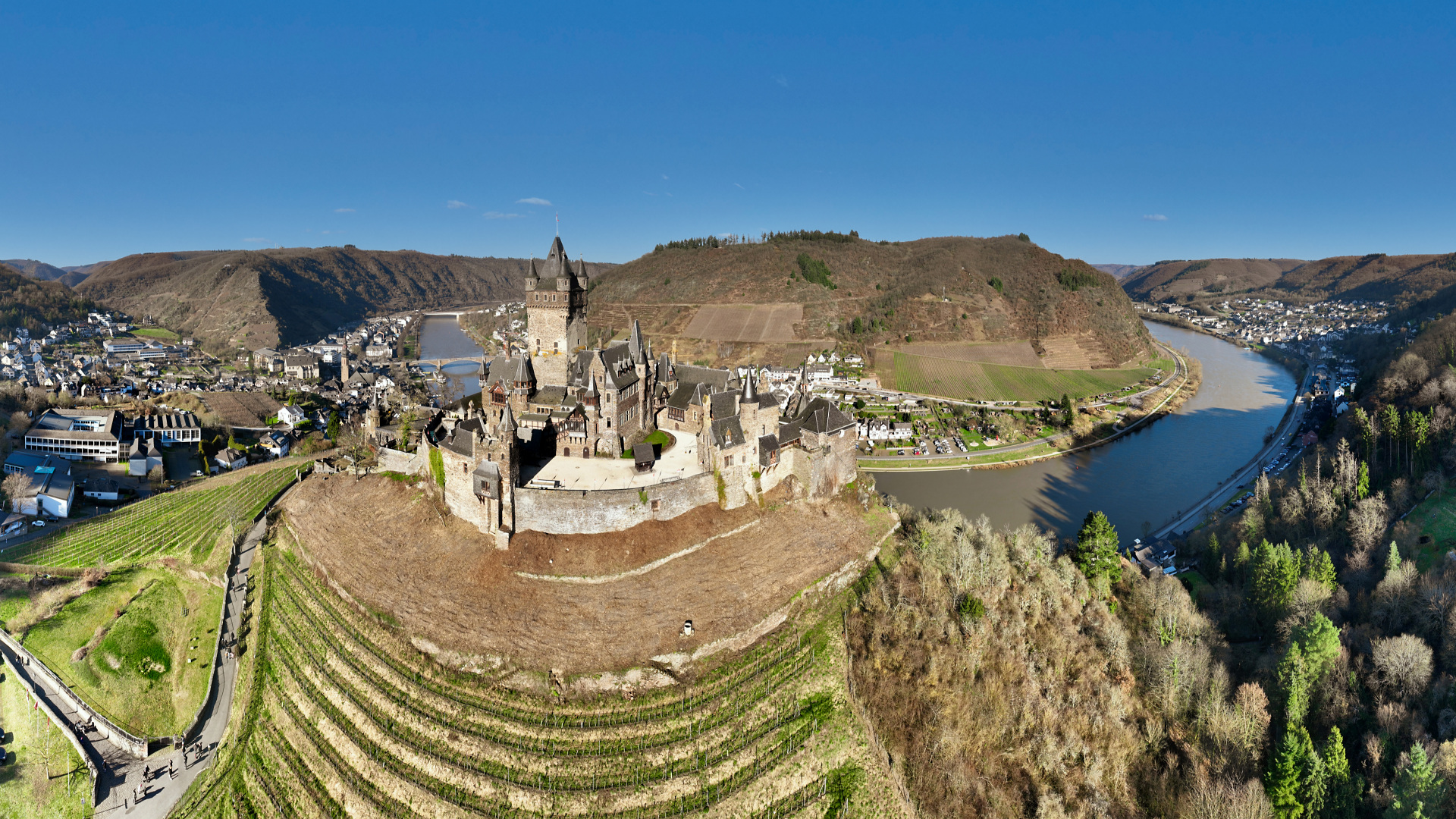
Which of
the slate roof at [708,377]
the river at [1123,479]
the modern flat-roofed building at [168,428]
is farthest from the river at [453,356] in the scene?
the river at [1123,479]

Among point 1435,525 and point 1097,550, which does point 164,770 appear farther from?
point 1435,525

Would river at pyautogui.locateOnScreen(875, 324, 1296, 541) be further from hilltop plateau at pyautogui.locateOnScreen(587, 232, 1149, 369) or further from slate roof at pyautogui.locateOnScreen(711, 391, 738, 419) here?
slate roof at pyautogui.locateOnScreen(711, 391, 738, 419)

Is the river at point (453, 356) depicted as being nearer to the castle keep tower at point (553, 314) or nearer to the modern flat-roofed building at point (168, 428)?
the modern flat-roofed building at point (168, 428)

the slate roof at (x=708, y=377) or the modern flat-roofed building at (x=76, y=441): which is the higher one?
the slate roof at (x=708, y=377)

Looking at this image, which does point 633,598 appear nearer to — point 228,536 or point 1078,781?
point 1078,781

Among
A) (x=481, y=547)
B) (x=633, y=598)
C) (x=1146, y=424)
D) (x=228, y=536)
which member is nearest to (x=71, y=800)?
(x=228, y=536)

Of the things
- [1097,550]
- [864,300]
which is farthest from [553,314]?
[864,300]

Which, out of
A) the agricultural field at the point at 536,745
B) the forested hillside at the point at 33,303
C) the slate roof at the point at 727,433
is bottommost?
the agricultural field at the point at 536,745
